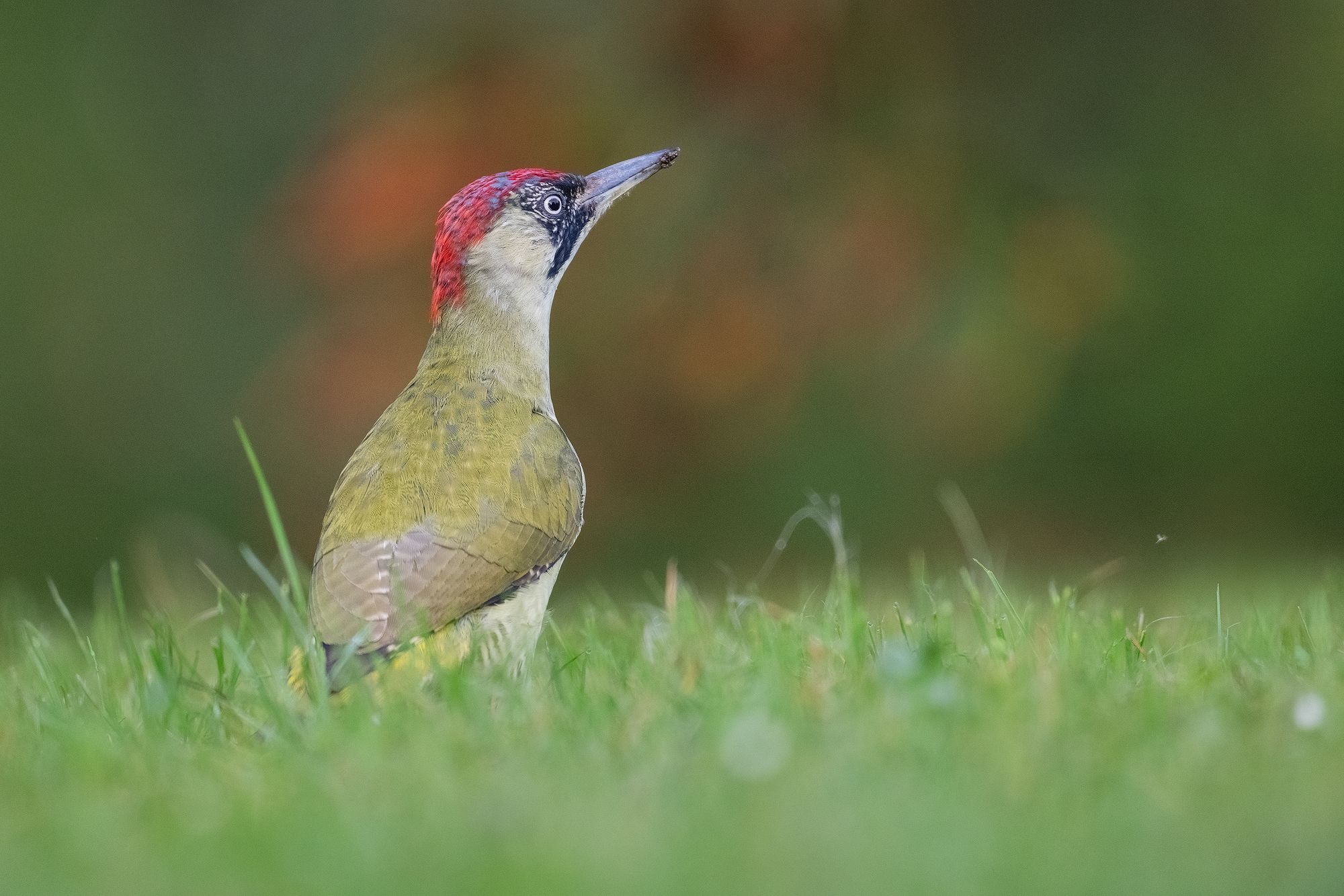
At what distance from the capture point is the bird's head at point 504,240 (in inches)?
171

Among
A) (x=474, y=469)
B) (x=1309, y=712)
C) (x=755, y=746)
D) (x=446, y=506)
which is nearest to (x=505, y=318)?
(x=474, y=469)

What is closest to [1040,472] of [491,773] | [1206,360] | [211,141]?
[1206,360]

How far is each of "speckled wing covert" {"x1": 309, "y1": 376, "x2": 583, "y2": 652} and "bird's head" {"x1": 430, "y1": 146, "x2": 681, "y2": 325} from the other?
1.11 ft

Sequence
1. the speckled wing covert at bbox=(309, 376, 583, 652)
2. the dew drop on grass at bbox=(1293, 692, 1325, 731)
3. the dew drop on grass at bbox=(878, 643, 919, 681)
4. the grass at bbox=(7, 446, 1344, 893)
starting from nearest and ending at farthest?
the grass at bbox=(7, 446, 1344, 893), the dew drop on grass at bbox=(1293, 692, 1325, 731), the dew drop on grass at bbox=(878, 643, 919, 681), the speckled wing covert at bbox=(309, 376, 583, 652)

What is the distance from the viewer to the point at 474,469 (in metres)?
3.73

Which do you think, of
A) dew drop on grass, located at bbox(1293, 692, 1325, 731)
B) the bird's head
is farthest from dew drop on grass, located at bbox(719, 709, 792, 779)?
the bird's head

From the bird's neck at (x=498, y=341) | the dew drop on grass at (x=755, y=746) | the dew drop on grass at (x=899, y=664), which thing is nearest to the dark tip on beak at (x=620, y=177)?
the bird's neck at (x=498, y=341)

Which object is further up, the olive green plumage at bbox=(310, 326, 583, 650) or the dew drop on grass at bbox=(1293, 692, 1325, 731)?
the olive green plumage at bbox=(310, 326, 583, 650)

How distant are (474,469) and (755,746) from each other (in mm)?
1405

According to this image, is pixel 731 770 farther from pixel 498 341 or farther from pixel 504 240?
pixel 504 240

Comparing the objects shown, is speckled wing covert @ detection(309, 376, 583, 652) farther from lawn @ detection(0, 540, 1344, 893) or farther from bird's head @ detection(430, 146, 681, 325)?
bird's head @ detection(430, 146, 681, 325)

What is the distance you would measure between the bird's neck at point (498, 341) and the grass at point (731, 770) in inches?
34.8

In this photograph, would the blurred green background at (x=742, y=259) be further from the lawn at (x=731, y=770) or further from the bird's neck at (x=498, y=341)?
the lawn at (x=731, y=770)

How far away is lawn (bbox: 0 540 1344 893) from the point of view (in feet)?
6.77
